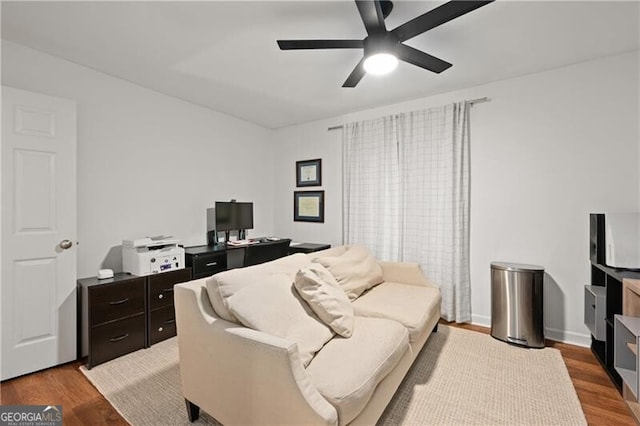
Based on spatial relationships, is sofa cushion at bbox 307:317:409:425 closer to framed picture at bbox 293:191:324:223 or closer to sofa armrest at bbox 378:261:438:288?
sofa armrest at bbox 378:261:438:288

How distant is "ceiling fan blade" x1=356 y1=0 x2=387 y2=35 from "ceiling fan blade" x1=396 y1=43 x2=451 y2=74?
0.20m

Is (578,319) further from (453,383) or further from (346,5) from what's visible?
(346,5)

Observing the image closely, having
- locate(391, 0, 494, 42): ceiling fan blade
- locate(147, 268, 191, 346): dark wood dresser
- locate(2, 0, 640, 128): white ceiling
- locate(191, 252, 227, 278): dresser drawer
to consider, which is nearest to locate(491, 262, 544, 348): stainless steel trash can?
locate(2, 0, 640, 128): white ceiling

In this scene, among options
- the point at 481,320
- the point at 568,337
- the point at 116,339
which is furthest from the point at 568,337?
the point at 116,339

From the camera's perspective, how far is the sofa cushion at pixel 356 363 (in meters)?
1.34

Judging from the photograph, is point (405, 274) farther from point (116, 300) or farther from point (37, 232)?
point (37, 232)

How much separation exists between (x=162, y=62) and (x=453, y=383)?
11.7 feet

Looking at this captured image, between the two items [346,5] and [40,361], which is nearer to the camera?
[346,5]

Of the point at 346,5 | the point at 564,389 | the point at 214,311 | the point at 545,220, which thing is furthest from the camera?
the point at 545,220

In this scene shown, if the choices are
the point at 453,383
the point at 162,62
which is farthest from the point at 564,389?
the point at 162,62

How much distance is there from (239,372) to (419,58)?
2.27 m

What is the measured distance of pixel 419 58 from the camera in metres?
2.14

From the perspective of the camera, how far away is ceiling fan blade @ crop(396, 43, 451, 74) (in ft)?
6.54

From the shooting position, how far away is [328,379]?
4.60 feet
